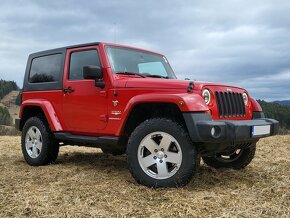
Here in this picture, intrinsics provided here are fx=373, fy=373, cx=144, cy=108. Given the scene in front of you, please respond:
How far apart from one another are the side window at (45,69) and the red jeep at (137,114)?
17 millimetres

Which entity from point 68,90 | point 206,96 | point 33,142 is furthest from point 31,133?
point 206,96

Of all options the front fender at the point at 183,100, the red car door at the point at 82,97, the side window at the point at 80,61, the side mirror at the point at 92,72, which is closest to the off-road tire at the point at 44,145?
the red car door at the point at 82,97

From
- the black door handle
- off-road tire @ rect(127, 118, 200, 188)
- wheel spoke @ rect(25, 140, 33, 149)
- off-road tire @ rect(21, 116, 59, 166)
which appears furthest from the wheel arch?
wheel spoke @ rect(25, 140, 33, 149)

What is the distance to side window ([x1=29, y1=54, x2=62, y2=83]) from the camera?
19.2 feet

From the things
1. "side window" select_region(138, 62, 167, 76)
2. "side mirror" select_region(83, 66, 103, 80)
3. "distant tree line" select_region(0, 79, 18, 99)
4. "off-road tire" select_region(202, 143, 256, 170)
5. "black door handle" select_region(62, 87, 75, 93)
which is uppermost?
"distant tree line" select_region(0, 79, 18, 99)

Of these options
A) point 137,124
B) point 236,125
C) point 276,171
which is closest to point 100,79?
point 137,124

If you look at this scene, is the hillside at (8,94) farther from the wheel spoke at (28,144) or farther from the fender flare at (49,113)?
the fender flare at (49,113)

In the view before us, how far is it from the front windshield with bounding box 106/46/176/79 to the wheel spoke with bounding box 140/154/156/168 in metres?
→ 1.34

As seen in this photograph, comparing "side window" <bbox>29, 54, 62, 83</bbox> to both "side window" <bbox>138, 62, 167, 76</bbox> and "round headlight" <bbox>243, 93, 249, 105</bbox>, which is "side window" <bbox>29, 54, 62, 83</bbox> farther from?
"round headlight" <bbox>243, 93, 249, 105</bbox>

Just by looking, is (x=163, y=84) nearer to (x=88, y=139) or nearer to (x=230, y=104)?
(x=230, y=104)

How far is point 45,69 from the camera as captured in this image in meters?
6.10

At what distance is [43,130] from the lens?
19.2 feet

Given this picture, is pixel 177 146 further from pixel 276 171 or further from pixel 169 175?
pixel 276 171

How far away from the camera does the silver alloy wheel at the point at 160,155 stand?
13.3 feet
